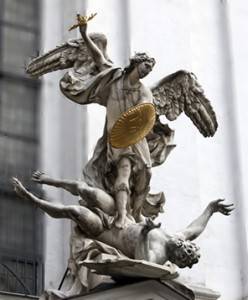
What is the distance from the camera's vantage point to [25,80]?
10398 mm

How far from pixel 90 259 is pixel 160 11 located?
300cm

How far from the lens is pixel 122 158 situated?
884 cm

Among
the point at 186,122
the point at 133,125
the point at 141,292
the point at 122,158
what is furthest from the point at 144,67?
the point at 186,122

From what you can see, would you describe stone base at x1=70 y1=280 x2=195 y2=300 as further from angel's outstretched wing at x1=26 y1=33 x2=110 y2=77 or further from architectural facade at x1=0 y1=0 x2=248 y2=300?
angel's outstretched wing at x1=26 y1=33 x2=110 y2=77

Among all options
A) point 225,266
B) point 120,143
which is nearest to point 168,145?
point 120,143

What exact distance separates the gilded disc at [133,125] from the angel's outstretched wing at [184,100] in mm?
476

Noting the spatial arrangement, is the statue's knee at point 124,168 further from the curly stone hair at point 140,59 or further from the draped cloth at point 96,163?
the curly stone hair at point 140,59

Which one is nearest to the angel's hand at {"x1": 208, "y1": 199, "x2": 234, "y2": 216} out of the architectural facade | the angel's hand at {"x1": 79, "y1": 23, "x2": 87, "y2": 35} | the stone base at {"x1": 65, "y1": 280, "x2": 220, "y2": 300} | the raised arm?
the stone base at {"x1": 65, "y1": 280, "x2": 220, "y2": 300}

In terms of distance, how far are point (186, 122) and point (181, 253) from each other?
236 cm

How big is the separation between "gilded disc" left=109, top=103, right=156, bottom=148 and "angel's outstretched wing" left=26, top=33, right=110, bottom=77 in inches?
26.3

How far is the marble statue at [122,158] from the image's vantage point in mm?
8430

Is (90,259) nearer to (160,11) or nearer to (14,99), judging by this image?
(14,99)

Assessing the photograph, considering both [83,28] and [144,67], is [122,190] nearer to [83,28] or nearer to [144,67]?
[144,67]

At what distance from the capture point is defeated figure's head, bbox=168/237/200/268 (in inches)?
327
